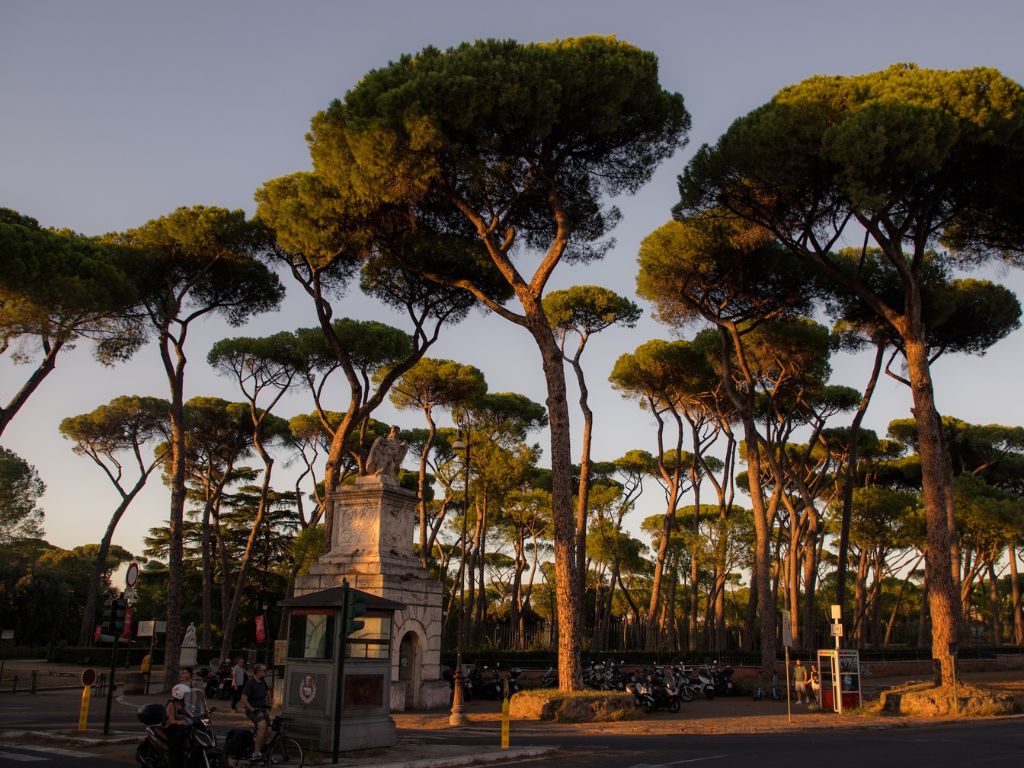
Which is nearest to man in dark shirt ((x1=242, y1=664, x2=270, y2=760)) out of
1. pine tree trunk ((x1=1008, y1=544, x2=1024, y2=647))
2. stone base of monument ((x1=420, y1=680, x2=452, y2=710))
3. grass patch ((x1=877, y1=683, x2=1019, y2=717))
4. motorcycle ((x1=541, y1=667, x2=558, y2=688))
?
stone base of monument ((x1=420, y1=680, x2=452, y2=710))

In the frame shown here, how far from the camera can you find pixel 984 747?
36.7 feet

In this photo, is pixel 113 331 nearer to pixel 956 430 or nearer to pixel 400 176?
pixel 400 176

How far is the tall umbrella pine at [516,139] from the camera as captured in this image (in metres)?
15.8

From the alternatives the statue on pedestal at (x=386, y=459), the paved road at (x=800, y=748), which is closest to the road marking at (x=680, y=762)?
the paved road at (x=800, y=748)

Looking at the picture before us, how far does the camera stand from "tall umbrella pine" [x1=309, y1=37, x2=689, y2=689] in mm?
15820

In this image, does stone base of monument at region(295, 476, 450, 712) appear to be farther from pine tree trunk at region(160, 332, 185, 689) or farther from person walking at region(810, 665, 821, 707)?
person walking at region(810, 665, 821, 707)

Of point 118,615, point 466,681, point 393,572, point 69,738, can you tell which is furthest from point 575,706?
point 69,738

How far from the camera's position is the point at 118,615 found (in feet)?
38.1

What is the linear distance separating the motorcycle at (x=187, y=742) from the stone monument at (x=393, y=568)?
850 centimetres

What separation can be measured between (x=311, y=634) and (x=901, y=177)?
1572 cm

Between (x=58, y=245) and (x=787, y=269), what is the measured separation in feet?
62.5

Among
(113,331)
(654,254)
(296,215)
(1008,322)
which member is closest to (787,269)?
(654,254)

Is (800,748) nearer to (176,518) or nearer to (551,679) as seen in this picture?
(551,679)

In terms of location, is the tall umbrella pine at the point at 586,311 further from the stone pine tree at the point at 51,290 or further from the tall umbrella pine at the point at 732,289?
the stone pine tree at the point at 51,290
